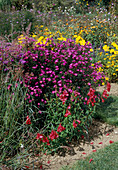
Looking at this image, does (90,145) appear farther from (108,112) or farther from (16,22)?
(16,22)

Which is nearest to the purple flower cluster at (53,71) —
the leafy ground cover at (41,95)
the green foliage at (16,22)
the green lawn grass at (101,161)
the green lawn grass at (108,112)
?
the leafy ground cover at (41,95)

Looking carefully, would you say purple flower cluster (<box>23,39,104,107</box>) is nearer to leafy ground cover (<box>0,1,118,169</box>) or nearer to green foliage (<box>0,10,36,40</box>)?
leafy ground cover (<box>0,1,118,169</box>)

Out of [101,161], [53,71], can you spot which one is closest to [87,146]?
[101,161]

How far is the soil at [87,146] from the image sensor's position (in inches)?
119

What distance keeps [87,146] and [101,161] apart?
51 cm

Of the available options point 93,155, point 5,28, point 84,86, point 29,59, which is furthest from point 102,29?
point 93,155

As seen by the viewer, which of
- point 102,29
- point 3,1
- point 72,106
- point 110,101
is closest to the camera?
point 72,106

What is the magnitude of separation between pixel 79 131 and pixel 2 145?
43.3 inches

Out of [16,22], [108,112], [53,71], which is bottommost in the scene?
[108,112]

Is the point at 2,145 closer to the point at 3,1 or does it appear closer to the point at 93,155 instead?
the point at 93,155

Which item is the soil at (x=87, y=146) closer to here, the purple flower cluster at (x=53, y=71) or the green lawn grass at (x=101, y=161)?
the green lawn grass at (x=101, y=161)

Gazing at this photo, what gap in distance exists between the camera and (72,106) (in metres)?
3.36

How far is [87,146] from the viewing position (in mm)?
3398

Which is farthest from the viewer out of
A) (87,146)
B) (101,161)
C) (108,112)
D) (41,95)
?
(108,112)
